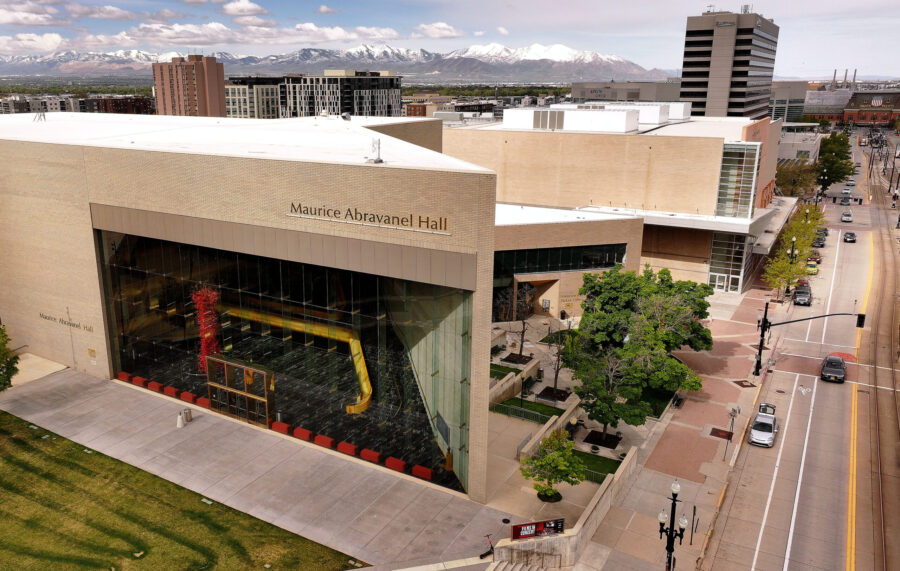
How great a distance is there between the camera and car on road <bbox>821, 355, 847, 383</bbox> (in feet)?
137

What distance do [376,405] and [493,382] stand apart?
10606mm

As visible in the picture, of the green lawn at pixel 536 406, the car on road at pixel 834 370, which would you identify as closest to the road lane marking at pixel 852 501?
the car on road at pixel 834 370

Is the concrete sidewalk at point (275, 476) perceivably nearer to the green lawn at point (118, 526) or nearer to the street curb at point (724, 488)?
the green lawn at point (118, 526)

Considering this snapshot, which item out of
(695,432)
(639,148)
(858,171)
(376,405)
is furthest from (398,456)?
(858,171)

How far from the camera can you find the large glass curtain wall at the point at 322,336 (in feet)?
92.5

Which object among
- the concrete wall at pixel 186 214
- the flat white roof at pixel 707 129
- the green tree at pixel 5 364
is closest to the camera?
the concrete wall at pixel 186 214

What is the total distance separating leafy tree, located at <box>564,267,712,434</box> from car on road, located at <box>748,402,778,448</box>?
355 cm

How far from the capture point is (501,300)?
52406 mm

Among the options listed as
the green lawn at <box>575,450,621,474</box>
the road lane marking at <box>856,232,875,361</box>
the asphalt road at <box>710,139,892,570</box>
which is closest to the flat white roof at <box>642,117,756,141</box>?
the road lane marking at <box>856,232,875,361</box>

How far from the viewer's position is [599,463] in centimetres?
3184

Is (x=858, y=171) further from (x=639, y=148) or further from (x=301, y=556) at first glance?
(x=301, y=556)

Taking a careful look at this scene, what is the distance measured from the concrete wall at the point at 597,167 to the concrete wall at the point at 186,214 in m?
40.7

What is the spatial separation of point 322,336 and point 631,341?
16.4 metres

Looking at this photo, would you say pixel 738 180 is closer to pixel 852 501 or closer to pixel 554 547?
pixel 852 501
